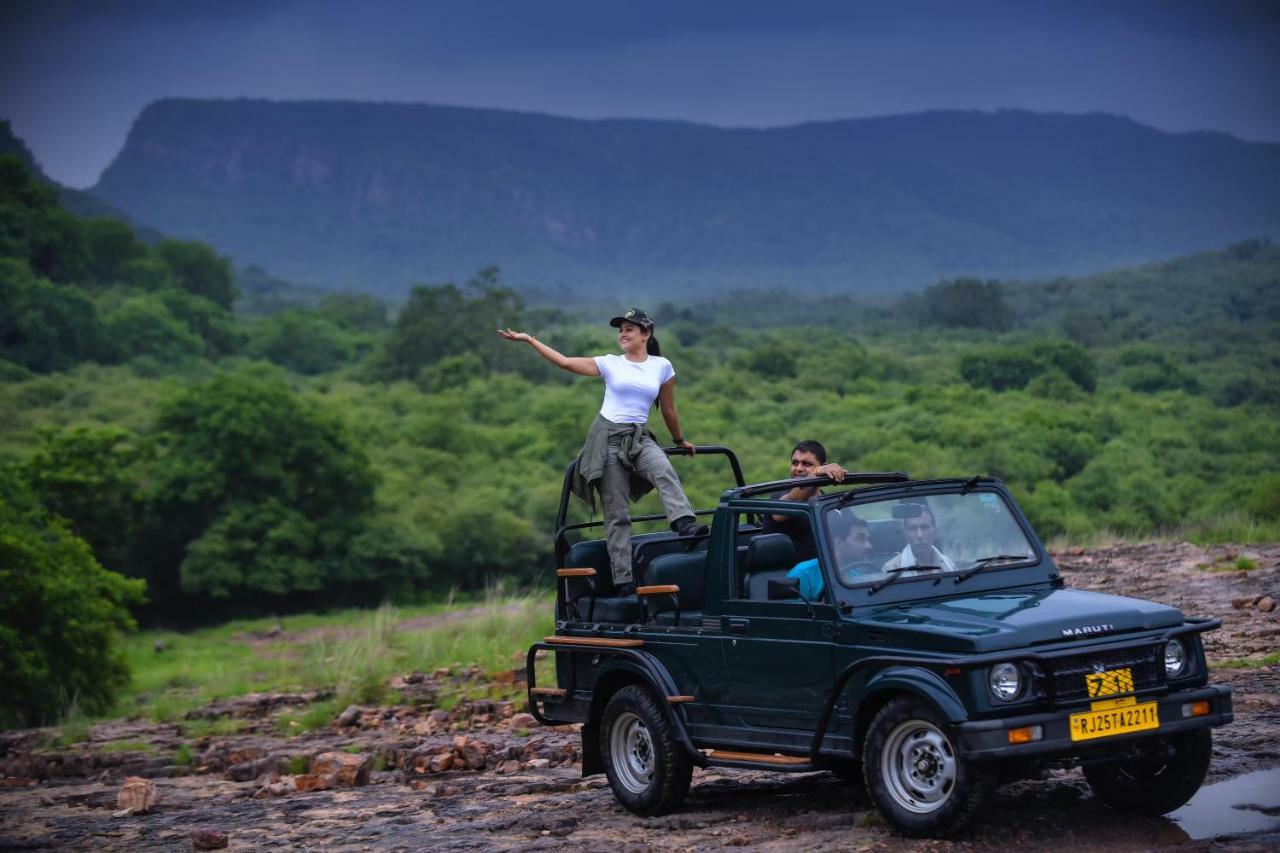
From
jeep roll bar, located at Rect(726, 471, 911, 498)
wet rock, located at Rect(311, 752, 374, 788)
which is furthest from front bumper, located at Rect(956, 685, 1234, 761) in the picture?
wet rock, located at Rect(311, 752, 374, 788)

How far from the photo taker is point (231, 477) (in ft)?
171

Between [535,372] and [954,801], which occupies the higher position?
[535,372]

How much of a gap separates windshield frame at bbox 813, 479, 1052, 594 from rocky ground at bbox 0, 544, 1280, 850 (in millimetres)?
1198

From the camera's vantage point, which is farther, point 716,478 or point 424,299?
point 424,299

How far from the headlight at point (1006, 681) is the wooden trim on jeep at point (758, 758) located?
1.28m

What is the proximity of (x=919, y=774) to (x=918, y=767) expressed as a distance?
4 cm

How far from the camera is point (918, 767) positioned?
27.3 feet

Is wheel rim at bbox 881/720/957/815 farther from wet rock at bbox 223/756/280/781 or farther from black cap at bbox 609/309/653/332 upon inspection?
wet rock at bbox 223/756/280/781

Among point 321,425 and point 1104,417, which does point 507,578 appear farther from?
point 1104,417

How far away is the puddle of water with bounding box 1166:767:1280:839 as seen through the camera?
8555 millimetres

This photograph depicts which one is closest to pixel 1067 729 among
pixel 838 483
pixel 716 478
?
pixel 838 483

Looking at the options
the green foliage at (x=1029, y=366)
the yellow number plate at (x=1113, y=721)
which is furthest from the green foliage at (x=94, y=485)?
the green foliage at (x=1029, y=366)

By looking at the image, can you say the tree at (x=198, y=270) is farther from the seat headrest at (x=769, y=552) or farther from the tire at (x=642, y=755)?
the seat headrest at (x=769, y=552)

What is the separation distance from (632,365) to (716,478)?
48.5m
